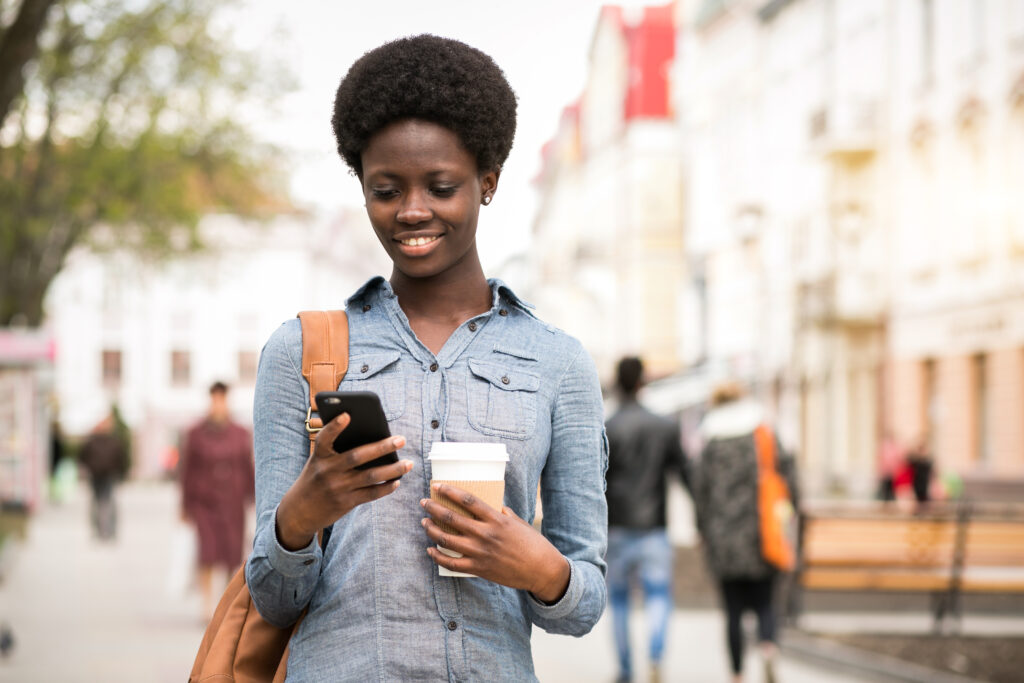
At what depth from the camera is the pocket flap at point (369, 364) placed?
2359mm

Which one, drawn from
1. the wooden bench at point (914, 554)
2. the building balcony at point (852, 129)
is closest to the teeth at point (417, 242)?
the wooden bench at point (914, 554)

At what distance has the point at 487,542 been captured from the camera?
218cm

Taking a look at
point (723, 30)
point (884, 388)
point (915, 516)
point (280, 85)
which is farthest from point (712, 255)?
point (915, 516)

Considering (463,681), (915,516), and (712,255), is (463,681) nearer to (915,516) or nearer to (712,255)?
(915,516)

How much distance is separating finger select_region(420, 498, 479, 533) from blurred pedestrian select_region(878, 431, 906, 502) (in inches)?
876

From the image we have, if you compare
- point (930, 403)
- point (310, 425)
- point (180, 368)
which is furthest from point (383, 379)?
point (180, 368)

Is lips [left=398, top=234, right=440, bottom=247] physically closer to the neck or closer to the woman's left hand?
the neck

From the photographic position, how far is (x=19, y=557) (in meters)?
19.6

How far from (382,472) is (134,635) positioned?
9.82 m

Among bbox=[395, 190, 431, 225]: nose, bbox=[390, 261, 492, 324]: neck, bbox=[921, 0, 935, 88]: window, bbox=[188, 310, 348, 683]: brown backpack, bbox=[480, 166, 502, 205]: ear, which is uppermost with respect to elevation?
bbox=[921, 0, 935, 88]: window

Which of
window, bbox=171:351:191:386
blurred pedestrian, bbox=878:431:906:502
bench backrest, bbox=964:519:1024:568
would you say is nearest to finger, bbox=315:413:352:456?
bench backrest, bbox=964:519:1024:568

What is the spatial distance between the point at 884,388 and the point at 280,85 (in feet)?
44.5

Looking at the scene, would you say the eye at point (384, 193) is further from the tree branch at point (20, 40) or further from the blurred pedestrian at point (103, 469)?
the blurred pedestrian at point (103, 469)

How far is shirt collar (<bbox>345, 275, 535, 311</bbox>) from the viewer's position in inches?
97.3
